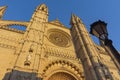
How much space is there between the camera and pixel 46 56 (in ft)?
33.8

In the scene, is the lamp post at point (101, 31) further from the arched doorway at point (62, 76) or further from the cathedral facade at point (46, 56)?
the arched doorway at point (62, 76)

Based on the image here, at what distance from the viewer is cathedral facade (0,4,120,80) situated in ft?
28.1

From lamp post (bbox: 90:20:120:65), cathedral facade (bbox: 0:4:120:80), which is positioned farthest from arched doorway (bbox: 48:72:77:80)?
lamp post (bbox: 90:20:120:65)

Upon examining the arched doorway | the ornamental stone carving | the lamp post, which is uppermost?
the ornamental stone carving

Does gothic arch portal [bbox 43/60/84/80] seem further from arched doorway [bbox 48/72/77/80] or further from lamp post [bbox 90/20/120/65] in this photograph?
lamp post [bbox 90/20/120/65]

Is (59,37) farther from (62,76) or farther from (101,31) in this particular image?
(101,31)

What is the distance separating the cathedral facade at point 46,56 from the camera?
855 cm

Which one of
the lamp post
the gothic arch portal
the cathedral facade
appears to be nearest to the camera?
the lamp post

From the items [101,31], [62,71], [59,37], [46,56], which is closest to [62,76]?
[62,71]

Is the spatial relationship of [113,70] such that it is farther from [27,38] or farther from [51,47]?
[27,38]

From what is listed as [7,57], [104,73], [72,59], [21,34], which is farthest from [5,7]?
[104,73]

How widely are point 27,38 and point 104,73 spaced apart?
561 centimetres

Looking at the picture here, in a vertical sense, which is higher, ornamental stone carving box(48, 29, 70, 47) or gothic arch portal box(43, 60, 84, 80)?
ornamental stone carving box(48, 29, 70, 47)

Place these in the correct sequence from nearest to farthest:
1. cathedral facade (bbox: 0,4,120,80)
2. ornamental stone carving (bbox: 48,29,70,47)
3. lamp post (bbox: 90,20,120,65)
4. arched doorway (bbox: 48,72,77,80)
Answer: lamp post (bbox: 90,20,120,65), cathedral facade (bbox: 0,4,120,80), arched doorway (bbox: 48,72,77,80), ornamental stone carving (bbox: 48,29,70,47)
